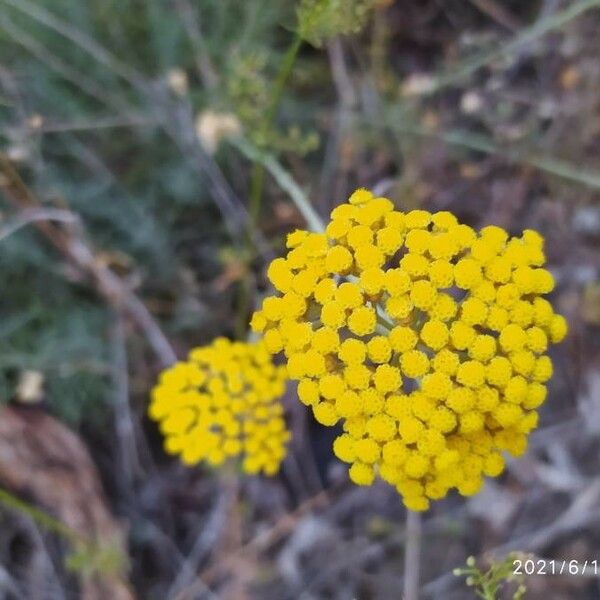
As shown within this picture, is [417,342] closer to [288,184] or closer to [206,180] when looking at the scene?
[288,184]

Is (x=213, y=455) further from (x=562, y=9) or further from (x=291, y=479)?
(x=562, y=9)

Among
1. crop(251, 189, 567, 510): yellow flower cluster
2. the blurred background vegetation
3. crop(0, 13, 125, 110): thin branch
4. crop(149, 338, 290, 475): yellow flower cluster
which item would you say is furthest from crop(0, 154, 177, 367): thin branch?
crop(251, 189, 567, 510): yellow flower cluster

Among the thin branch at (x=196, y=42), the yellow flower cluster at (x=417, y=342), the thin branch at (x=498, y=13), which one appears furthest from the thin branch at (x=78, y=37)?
the thin branch at (x=498, y=13)

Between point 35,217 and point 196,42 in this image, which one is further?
point 196,42

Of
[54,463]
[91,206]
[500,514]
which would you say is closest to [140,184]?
[91,206]

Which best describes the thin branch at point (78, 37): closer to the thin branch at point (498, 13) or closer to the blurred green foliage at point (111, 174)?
the blurred green foliage at point (111, 174)

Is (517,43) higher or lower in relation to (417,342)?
higher

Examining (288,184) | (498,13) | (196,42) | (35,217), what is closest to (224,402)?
(288,184)
